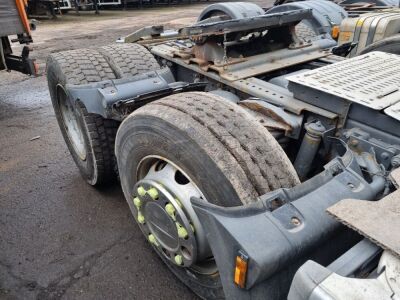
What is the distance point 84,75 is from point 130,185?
39.7 inches

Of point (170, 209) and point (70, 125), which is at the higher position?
point (170, 209)

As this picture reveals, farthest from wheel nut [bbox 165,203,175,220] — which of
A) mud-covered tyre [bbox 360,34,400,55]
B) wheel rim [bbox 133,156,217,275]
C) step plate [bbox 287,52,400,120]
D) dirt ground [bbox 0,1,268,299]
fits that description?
mud-covered tyre [bbox 360,34,400,55]

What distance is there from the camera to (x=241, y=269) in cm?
118

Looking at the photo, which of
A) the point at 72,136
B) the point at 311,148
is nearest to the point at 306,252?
the point at 311,148

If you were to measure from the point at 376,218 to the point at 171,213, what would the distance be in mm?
977

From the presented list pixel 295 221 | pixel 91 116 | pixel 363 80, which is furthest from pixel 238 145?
pixel 91 116

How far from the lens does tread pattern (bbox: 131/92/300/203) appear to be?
153 centimetres

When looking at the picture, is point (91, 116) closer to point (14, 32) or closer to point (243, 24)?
point (243, 24)

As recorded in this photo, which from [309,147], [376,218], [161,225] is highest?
[376,218]

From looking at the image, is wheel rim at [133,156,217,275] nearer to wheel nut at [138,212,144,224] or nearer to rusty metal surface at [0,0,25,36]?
wheel nut at [138,212,144,224]

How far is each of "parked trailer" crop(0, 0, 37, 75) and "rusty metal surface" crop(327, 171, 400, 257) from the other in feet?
18.4

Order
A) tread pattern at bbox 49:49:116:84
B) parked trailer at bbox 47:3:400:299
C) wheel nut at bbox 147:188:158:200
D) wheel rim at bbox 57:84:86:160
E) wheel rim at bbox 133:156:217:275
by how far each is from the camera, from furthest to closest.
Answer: wheel rim at bbox 57:84:86:160 < tread pattern at bbox 49:49:116:84 < wheel nut at bbox 147:188:158:200 < wheel rim at bbox 133:156:217:275 < parked trailer at bbox 47:3:400:299

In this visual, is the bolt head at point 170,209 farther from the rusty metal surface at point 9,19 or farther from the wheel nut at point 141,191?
the rusty metal surface at point 9,19

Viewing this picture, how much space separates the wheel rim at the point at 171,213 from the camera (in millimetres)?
1725
